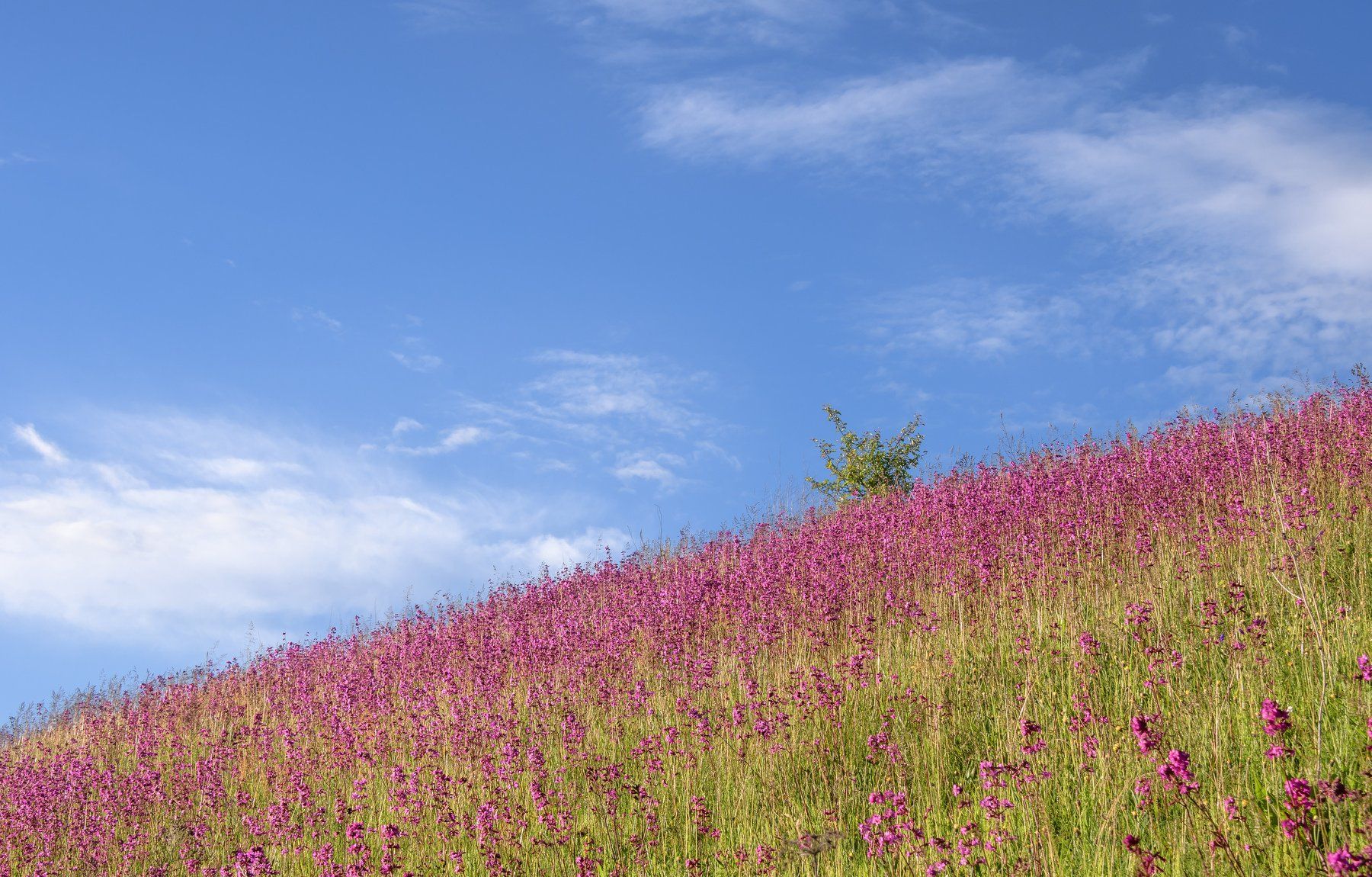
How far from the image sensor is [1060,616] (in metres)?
6.96

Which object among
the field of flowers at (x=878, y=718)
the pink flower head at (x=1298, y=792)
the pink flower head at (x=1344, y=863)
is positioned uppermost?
the field of flowers at (x=878, y=718)

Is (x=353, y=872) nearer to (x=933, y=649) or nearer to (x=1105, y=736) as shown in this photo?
(x=1105, y=736)

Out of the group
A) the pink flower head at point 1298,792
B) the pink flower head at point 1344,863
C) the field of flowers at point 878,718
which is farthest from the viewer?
the field of flowers at point 878,718

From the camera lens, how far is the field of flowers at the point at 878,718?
430 cm

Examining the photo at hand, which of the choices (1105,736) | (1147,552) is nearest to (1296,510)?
(1147,552)

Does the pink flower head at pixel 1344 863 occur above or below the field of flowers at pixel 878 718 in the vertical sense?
below

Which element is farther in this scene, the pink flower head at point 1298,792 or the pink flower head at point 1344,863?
the pink flower head at point 1298,792

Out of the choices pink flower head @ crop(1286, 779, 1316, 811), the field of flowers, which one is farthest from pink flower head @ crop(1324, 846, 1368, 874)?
pink flower head @ crop(1286, 779, 1316, 811)

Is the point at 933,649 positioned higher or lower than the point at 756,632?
lower

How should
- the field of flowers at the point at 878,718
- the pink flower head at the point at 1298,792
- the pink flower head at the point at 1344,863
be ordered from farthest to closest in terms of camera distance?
1. the field of flowers at the point at 878,718
2. the pink flower head at the point at 1298,792
3. the pink flower head at the point at 1344,863

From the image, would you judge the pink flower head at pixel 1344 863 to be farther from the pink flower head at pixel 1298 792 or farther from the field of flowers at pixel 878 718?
the pink flower head at pixel 1298 792

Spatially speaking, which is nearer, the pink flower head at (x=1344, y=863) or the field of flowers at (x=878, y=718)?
the pink flower head at (x=1344, y=863)

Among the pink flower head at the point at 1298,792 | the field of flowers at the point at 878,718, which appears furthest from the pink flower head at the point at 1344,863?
the pink flower head at the point at 1298,792

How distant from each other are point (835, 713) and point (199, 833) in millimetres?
4424
